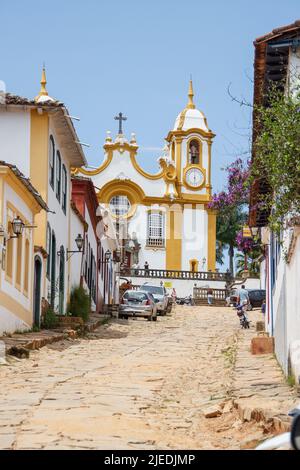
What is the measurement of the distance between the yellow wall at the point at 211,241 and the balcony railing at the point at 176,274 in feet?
13.6

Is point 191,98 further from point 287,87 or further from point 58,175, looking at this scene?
point 287,87

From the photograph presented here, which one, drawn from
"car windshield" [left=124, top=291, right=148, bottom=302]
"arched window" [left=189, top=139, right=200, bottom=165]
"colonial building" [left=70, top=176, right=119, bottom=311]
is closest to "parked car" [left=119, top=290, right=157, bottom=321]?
"car windshield" [left=124, top=291, right=148, bottom=302]

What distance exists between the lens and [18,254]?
70.1 ft

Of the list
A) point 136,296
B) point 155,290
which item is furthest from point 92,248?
point 155,290

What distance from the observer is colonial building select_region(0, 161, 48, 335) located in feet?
63.6

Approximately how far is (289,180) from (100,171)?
6143 cm

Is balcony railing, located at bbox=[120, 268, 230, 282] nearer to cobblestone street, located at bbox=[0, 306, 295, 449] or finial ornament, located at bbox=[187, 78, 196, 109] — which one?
finial ornament, located at bbox=[187, 78, 196, 109]

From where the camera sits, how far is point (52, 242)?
87.9 ft

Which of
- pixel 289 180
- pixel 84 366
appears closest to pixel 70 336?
pixel 84 366

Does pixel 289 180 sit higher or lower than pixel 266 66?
lower

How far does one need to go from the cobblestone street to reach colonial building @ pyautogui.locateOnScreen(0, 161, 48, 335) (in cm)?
137

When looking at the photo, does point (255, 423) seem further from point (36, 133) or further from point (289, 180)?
point (36, 133)

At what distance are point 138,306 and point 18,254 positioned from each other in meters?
15.3

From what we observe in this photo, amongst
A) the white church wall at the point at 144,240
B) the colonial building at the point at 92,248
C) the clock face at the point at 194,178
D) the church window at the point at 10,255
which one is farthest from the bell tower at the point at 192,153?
the church window at the point at 10,255
